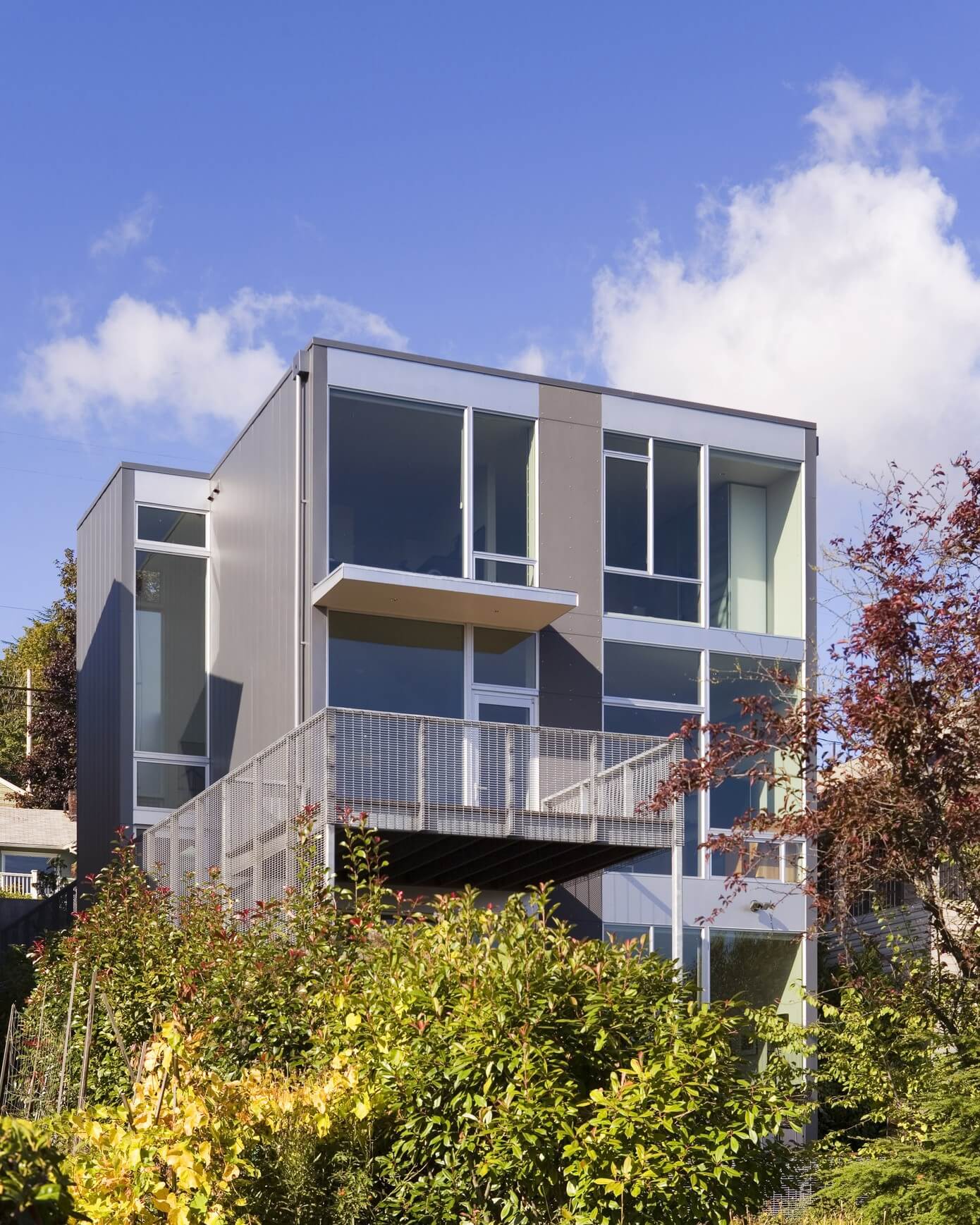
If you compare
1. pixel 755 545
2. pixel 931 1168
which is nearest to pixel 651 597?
pixel 755 545

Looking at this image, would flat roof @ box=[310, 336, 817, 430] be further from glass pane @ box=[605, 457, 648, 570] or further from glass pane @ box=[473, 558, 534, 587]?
glass pane @ box=[473, 558, 534, 587]

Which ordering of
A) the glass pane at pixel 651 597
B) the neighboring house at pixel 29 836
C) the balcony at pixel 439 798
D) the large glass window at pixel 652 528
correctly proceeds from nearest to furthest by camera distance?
1. the balcony at pixel 439 798
2. the glass pane at pixel 651 597
3. the large glass window at pixel 652 528
4. the neighboring house at pixel 29 836

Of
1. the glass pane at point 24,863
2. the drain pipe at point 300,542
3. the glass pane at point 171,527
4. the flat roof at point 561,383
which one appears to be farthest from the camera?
the glass pane at point 24,863

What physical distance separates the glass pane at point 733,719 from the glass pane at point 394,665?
342 centimetres

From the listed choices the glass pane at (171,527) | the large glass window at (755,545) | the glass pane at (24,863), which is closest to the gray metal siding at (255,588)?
the glass pane at (171,527)

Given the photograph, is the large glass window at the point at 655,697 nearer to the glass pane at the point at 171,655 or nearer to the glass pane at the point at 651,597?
the glass pane at the point at 651,597

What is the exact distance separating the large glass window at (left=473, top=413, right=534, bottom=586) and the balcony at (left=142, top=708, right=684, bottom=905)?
3.39 meters

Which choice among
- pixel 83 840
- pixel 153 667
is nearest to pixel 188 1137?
pixel 153 667

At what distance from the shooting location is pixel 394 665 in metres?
19.0

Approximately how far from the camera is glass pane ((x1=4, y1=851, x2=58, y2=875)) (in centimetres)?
4556

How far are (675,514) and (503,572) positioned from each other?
9.35 ft

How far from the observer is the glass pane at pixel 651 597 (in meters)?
20.4

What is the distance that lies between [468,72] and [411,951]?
9118mm

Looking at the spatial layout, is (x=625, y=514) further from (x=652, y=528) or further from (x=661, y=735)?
(x=661, y=735)
